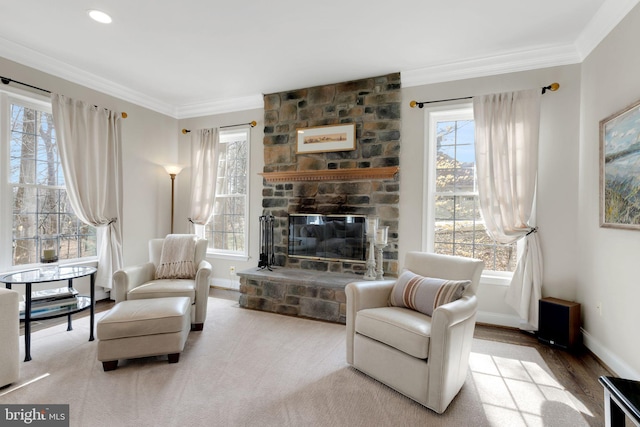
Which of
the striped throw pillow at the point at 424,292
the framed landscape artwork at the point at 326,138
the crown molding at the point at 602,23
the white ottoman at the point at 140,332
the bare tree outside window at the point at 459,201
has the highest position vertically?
the crown molding at the point at 602,23

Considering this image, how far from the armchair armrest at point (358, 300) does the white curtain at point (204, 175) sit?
119 inches

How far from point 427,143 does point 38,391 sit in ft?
13.0

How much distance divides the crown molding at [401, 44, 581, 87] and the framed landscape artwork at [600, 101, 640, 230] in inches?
36.4

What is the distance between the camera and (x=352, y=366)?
2.44 meters

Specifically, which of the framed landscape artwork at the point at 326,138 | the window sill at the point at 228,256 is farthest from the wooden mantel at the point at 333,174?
the window sill at the point at 228,256

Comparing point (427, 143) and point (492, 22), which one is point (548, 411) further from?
point (492, 22)

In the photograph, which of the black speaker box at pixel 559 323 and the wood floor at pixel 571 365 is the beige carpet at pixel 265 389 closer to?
the wood floor at pixel 571 365

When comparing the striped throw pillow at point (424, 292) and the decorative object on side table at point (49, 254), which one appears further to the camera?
the decorative object on side table at point (49, 254)

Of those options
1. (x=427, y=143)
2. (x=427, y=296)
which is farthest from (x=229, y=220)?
(x=427, y=296)

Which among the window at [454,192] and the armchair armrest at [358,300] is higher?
the window at [454,192]

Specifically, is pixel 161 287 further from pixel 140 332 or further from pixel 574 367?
pixel 574 367

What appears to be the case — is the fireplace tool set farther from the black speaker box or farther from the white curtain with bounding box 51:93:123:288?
the black speaker box

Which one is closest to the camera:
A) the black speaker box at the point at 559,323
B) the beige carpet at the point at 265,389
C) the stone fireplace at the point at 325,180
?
the beige carpet at the point at 265,389

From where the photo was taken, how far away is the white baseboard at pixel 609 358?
2.20 metres
